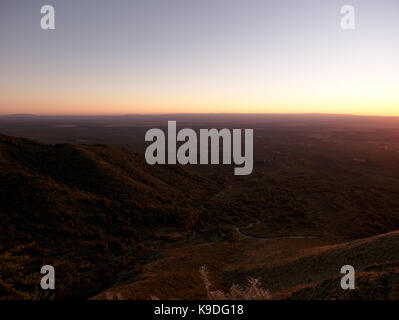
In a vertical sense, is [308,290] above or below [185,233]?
above

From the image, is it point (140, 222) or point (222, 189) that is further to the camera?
point (222, 189)

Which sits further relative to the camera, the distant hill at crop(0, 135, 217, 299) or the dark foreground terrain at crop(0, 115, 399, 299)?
the distant hill at crop(0, 135, 217, 299)

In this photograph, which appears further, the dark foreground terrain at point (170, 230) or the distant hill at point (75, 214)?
the distant hill at point (75, 214)

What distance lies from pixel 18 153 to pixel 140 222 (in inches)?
735

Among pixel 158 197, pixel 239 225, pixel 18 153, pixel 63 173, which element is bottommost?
pixel 239 225

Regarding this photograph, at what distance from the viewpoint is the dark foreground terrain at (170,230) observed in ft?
40.9

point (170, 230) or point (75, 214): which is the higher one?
point (75, 214)

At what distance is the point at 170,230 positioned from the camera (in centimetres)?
2305

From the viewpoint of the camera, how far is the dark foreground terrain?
12.5 meters

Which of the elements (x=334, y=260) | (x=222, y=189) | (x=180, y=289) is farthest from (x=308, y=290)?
(x=222, y=189)
